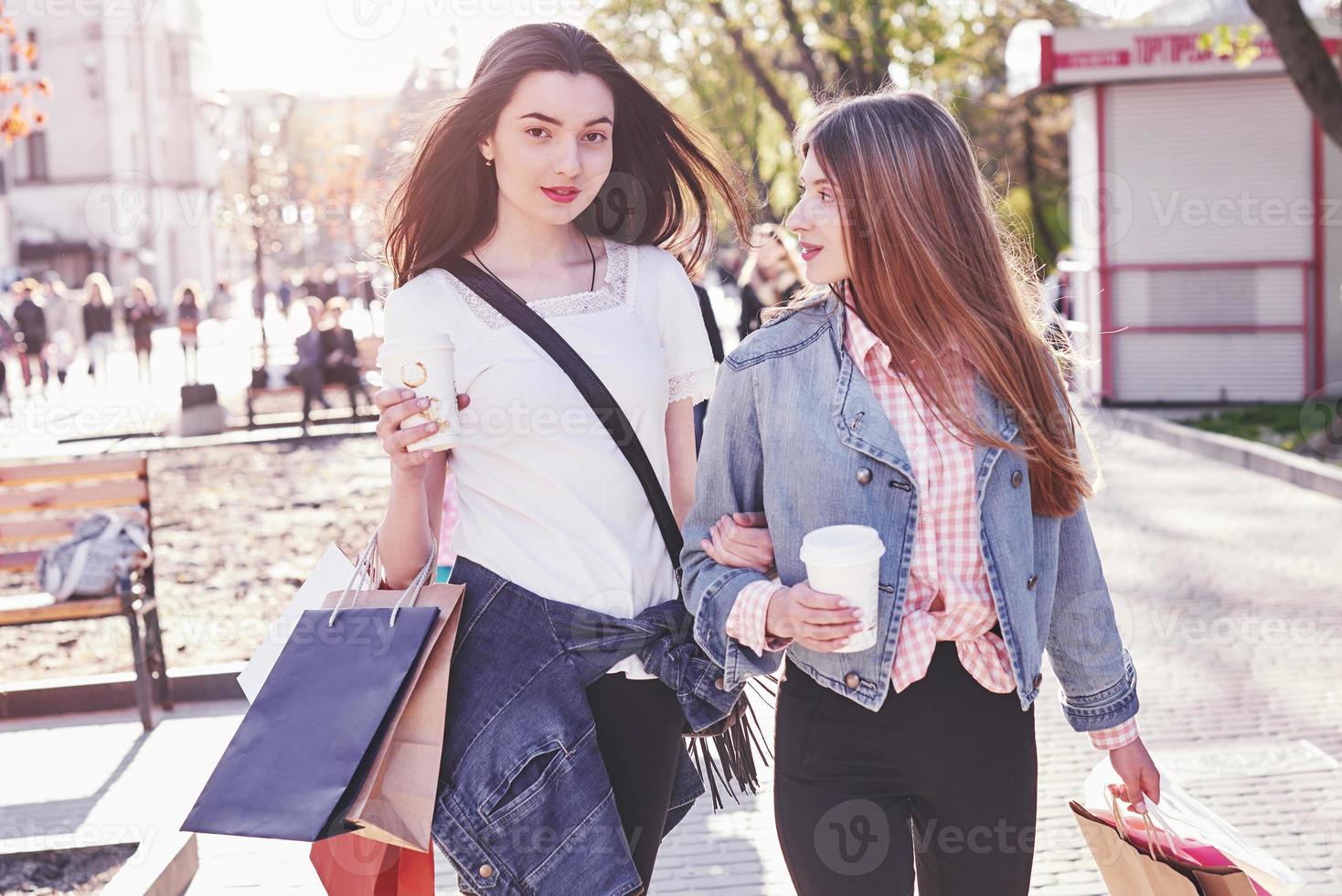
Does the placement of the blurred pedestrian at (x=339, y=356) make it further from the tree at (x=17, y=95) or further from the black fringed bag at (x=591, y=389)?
the black fringed bag at (x=591, y=389)

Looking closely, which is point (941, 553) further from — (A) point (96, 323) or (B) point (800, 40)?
(A) point (96, 323)

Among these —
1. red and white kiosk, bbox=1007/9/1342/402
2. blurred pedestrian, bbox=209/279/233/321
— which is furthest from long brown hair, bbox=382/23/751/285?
blurred pedestrian, bbox=209/279/233/321

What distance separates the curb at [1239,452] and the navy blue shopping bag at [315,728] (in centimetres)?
936

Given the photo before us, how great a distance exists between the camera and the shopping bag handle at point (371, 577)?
242 centimetres

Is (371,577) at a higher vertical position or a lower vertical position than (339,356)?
higher

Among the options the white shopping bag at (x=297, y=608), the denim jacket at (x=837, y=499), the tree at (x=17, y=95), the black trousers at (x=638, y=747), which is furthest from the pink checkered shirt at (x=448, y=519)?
the tree at (x=17, y=95)

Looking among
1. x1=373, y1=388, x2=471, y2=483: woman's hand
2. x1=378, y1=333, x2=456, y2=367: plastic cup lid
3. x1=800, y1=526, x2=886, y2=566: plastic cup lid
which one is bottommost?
x1=800, y1=526, x2=886, y2=566: plastic cup lid

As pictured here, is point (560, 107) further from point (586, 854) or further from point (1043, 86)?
point (1043, 86)

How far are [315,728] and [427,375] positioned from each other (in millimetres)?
596

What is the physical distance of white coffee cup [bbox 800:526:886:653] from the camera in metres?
2.05

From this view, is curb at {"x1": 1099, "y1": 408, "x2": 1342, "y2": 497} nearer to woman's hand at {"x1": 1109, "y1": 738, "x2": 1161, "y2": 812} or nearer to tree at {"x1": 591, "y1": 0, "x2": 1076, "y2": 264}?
tree at {"x1": 591, "y1": 0, "x2": 1076, "y2": 264}

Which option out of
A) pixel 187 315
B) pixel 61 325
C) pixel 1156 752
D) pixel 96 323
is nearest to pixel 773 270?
pixel 1156 752

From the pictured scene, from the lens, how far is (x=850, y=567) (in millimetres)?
2057

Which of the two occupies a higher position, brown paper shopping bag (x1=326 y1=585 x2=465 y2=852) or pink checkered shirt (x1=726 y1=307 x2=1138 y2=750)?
pink checkered shirt (x1=726 y1=307 x2=1138 y2=750)
